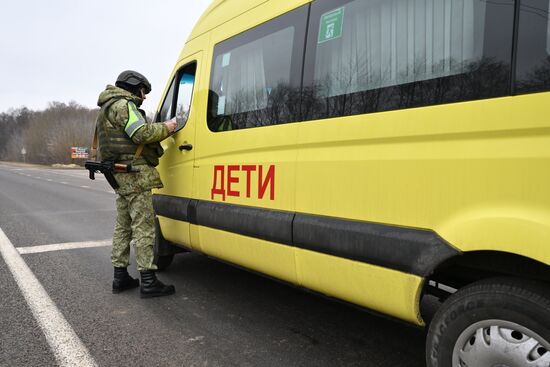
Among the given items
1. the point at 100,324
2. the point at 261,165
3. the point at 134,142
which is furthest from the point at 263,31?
the point at 100,324

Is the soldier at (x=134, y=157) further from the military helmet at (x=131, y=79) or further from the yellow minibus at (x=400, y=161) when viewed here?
the yellow minibus at (x=400, y=161)

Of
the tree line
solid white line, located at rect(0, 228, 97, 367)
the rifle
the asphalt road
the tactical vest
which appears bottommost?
solid white line, located at rect(0, 228, 97, 367)

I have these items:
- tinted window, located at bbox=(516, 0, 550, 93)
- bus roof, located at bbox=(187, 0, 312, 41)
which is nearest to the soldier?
bus roof, located at bbox=(187, 0, 312, 41)

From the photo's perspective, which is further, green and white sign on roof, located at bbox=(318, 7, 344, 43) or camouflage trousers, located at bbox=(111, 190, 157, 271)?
camouflage trousers, located at bbox=(111, 190, 157, 271)

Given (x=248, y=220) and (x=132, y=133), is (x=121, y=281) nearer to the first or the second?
(x=132, y=133)

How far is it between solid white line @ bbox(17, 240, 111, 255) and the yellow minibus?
10.7ft

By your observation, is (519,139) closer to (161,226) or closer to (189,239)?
(189,239)

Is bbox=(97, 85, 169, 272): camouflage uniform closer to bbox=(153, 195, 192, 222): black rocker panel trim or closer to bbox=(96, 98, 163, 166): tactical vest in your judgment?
bbox=(96, 98, 163, 166): tactical vest

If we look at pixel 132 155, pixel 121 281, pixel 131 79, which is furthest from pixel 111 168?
pixel 121 281

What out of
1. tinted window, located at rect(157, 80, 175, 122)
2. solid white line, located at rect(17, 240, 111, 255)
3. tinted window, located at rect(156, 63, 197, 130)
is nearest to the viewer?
tinted window, located at rect(156, 63, 197, 130)

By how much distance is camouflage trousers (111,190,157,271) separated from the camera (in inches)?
151

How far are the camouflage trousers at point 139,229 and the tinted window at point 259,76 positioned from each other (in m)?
1.01

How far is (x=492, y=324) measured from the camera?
168 centimetres

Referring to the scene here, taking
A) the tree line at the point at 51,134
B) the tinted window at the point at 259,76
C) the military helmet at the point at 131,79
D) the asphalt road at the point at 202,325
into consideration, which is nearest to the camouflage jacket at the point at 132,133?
the military helmet at the point at 131,79
